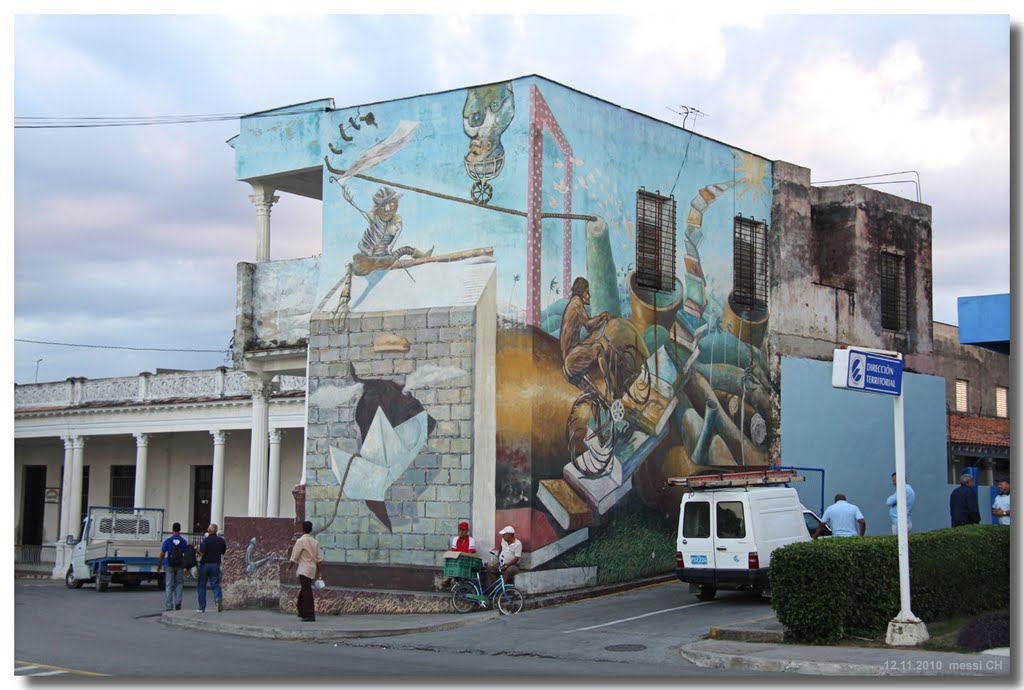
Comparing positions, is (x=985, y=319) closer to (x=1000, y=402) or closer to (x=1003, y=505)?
(x=1003, y=505)

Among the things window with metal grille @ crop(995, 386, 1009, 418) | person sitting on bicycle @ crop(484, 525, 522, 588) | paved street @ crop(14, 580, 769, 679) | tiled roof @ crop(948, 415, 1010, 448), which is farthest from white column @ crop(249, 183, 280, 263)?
window with metal grille @ crop(995, 386, 1009, 418)

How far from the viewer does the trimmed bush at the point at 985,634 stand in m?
13.8

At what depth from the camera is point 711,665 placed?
14125 mm

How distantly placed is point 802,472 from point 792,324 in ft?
10.9

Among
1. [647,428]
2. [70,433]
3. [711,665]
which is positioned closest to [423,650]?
[711,665]

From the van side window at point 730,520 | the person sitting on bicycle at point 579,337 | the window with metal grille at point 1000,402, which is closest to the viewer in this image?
the van side window at point 730,520

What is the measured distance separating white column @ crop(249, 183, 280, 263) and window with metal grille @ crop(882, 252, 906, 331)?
1455 centimetres

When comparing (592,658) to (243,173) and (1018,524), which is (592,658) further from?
(243,173)

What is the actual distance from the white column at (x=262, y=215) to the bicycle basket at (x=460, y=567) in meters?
8.69

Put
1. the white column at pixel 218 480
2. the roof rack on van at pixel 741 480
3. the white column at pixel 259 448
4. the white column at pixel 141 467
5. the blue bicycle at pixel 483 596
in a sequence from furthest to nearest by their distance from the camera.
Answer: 1. the white column at pixel 141 467
2. the white column at pixel 218 480
3. the white column at pixel 259 448
4. the blue bicycle at pixel 483 596
5. the roof rack on van at pixel 741 480

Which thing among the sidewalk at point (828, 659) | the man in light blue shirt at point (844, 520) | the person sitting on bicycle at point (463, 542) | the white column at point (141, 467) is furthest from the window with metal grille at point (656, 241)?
the white column at point (141, 467)

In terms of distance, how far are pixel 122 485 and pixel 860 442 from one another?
27.4 meters

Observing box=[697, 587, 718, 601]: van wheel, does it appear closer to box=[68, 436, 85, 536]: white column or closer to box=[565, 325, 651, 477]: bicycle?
box=[565, 325, 651, 477]: bicycle

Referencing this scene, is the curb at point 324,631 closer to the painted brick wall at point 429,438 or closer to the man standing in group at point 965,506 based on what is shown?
the painted brick wall at point 429,438
